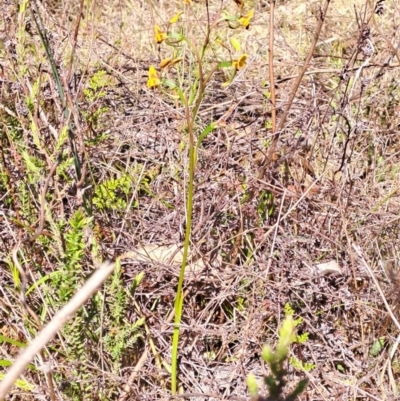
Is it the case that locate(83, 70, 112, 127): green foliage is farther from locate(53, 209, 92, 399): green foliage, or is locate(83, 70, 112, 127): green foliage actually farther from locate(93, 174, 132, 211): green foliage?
locate(53, 209, 92, 399): green foliage

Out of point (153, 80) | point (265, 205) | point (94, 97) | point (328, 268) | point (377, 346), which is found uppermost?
point (153, 80)

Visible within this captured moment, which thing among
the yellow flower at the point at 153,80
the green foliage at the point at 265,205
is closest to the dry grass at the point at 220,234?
the green foliage at the point at 265,205

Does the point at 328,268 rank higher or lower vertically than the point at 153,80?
lower

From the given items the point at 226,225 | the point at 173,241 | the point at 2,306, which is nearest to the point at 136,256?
the point at 173,241

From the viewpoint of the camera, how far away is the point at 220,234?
1.97m

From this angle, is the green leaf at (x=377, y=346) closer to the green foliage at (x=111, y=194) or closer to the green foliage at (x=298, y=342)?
the green foliage at (x=298, y=342)

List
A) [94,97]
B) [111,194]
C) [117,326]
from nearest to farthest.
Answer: [117,326]
[111,194]
[94,97]

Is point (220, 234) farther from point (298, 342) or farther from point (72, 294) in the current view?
point (72, 294)

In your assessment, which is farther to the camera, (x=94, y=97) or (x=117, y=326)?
(x=94, y=97)

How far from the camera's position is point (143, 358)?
1691 mm

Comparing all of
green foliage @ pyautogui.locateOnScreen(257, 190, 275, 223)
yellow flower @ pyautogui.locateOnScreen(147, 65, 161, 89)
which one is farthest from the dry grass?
yellow flower @ pyautogui.locateOnScreen(147, 65, 161, 89)

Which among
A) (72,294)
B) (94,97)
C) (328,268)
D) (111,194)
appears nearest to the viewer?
(72,294)

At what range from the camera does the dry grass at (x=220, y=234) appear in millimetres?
1696

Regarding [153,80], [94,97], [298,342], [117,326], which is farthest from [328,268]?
[94,97]
